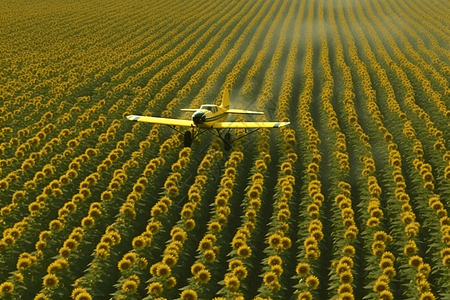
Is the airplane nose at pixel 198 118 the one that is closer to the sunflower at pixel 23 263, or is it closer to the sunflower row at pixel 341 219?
the sunflower row at pixel 341 219

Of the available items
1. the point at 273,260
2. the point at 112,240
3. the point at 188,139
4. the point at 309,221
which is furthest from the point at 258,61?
the point at 273,260

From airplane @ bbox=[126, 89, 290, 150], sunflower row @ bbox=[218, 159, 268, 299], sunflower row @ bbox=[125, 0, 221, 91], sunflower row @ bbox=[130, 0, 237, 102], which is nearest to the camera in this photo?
sunflower row @ bbox=[218, 159, 268, 299]

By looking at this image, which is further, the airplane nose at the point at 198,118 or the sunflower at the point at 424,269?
the airplane nose at the point at 198,118

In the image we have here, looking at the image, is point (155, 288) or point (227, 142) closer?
point (155, 288)

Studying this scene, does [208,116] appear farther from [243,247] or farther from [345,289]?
[345,289]

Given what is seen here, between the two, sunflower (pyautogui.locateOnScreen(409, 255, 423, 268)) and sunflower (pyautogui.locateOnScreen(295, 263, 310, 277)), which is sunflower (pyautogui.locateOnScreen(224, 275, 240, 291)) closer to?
sunflower (pyautogui.locateOnScreen(295, 263, 310, 277))

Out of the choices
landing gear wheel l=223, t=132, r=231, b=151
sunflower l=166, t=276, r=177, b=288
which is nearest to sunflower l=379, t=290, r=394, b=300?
sunflower l=166, t=276, r=177, b=288

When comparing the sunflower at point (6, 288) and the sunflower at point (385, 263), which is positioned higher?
the sunflower at point (6, 288)

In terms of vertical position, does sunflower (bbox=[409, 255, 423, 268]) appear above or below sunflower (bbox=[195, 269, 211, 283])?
below

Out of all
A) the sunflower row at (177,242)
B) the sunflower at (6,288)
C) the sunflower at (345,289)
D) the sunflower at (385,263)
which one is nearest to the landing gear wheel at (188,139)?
the sunflower row at (177,242)
